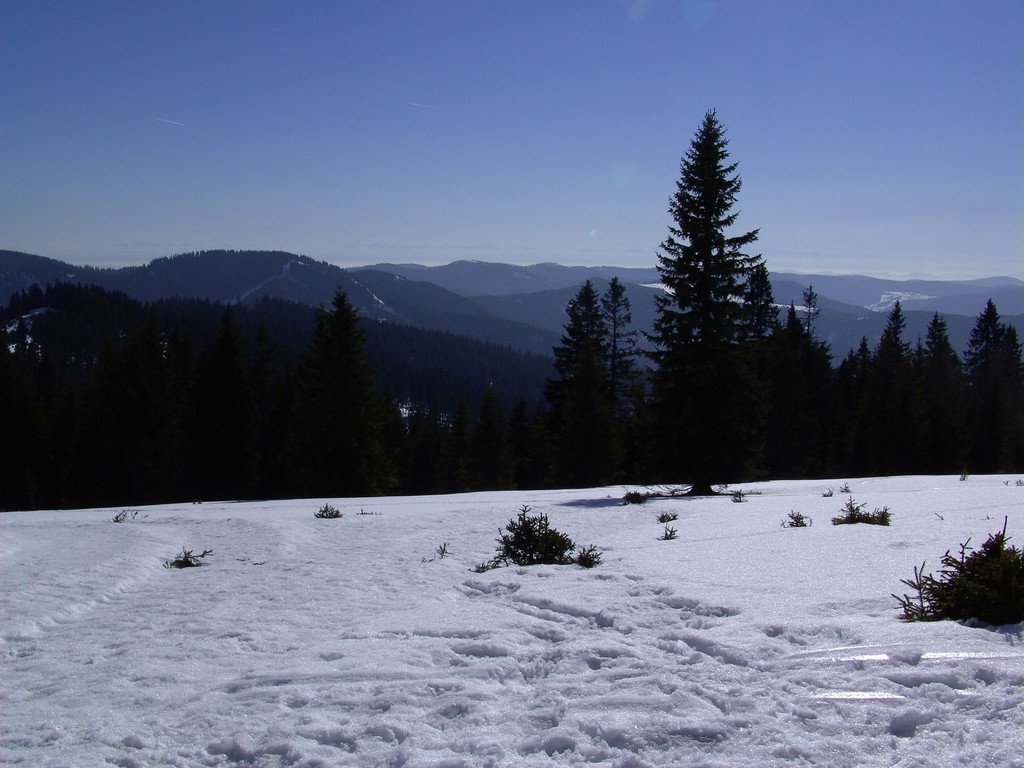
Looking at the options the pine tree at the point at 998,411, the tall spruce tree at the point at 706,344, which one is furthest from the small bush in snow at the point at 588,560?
the pine tree at the point at 998,411

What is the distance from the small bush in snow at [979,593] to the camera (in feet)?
11.8

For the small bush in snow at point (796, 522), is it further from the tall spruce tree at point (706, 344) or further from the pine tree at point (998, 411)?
the pine tree at point (998, 411)

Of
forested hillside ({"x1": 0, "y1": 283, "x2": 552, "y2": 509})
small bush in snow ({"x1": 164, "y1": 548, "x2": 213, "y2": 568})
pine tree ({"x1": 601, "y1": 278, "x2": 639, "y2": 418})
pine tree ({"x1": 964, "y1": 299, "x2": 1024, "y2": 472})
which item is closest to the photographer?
small bush in snow ({"x1": 164, "y1": 548, "x2": 213, "y2": 568})

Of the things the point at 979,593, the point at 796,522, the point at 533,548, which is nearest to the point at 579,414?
the point at 796,522

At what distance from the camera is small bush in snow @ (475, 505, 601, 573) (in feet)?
20.5

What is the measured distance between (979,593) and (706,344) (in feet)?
46.0

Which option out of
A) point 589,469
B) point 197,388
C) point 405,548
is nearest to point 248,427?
point 197,388

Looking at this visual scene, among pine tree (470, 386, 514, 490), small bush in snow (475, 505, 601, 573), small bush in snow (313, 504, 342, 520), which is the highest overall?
small bush in snow (475, 505, 601, 573)

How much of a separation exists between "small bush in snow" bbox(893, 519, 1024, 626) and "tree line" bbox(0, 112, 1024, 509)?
1312 centimetres

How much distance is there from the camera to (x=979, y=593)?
3.69m

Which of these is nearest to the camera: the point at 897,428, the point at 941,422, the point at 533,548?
the point at 533,548

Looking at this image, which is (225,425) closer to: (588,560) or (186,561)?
(186,561)

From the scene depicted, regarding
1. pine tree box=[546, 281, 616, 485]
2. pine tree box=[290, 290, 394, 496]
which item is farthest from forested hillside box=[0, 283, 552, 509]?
pine tree box=[546, 281, 616, 485]

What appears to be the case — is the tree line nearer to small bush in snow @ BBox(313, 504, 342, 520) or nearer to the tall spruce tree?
the tall spruce tree
